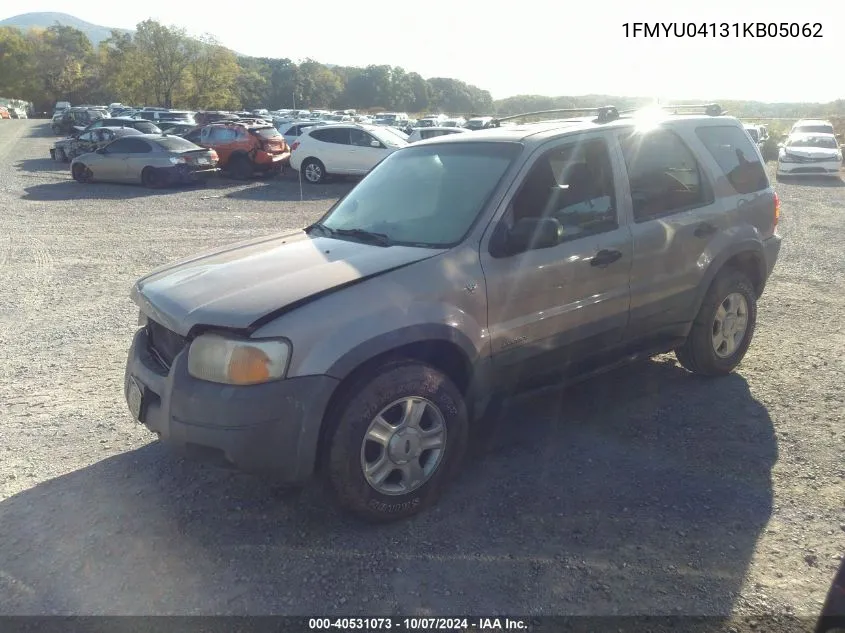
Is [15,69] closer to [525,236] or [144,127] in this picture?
[144,127]

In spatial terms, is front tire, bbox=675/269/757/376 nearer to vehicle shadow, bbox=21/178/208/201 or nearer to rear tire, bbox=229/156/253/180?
vehicle shadow, bbox=21/178/208/201

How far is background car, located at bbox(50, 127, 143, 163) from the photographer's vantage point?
2589 centimetres

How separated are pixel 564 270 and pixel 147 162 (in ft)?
59.6

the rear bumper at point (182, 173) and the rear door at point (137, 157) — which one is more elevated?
the rear door at point (137, 157)

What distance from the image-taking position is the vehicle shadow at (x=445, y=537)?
3068mm

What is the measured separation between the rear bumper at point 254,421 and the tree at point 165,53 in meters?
68.7

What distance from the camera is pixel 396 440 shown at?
3541mm

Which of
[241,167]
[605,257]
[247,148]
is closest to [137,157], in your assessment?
[241,167]

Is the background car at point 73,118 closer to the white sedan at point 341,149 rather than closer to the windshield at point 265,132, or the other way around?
the windshield at point 265,132

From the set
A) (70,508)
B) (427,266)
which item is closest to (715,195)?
(427,266)

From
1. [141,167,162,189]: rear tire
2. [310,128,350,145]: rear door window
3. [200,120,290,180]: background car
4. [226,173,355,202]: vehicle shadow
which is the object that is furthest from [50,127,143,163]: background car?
[310,128,350,145]: rear door window

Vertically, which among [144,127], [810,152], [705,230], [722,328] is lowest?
[722,328]

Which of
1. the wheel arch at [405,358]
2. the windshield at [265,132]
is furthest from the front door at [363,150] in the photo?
the wheel arch at [405,358]

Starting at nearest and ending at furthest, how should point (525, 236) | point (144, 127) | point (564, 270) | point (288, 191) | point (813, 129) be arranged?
point (525, 236) < point (564, 270) < point (288, 191) < point (813, 129) < point (144, 127)
